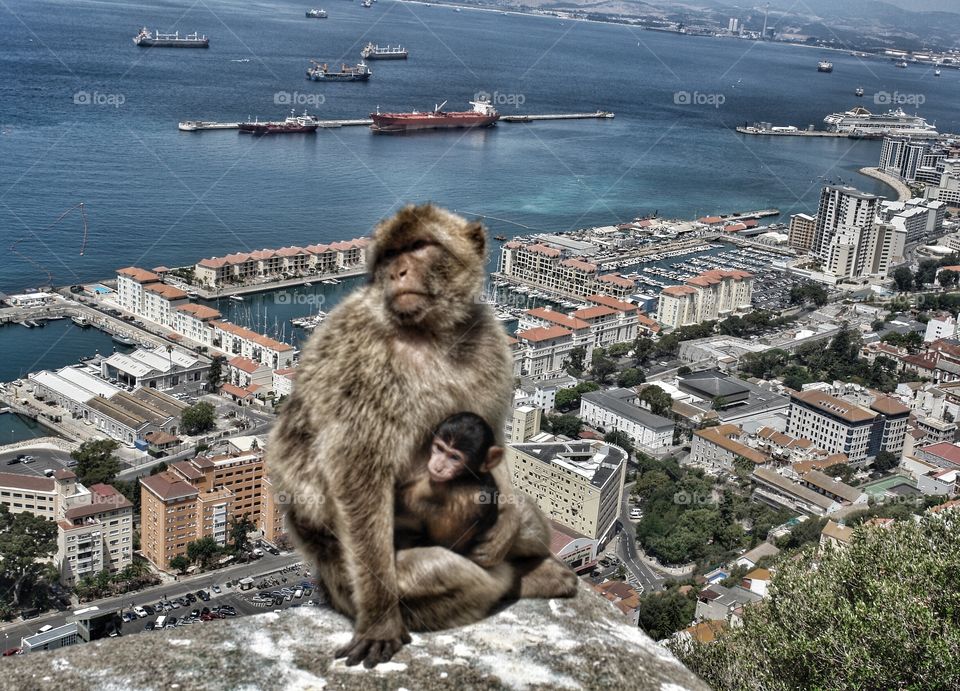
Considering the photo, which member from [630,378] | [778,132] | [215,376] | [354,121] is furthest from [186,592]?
[778,132]

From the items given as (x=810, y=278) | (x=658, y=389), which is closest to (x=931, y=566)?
(x=658, y=389)

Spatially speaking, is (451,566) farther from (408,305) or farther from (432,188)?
(432,188)

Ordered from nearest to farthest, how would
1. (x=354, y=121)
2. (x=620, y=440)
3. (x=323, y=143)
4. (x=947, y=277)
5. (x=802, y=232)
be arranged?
1. (x=620, y=440)
2. (x=947, y=277)
3. (x=802, y=232)
4. (x=323, y=143)
5. (x=354, y=121)

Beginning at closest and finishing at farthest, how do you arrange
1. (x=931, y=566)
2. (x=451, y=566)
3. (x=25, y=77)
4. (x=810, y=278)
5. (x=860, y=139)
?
1. (x=451, y=566)
2. (x=931, y=566)
3. (x=810, y=278)
4. (x=25, y=77)
5. (x=860, y=139)

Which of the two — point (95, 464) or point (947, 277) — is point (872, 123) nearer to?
point (947, 277)

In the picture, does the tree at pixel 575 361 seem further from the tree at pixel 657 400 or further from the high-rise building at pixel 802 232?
the high-rise building at pixel 802 232

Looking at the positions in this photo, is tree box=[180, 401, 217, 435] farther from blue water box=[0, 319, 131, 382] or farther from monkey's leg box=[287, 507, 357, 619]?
monkey's leg box=[287, 507, 357, 619]

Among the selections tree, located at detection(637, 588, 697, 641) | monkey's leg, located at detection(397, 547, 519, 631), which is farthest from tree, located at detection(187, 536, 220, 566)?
monkey's leg, located at detection(397, 547, 519, 631)
